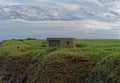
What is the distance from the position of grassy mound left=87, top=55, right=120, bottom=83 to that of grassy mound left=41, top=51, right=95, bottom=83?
11.0 meters

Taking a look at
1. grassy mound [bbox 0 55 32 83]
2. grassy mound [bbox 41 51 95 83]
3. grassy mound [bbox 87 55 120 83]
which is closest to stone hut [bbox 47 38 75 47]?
grassy mound [bbox 0 55 32 83]

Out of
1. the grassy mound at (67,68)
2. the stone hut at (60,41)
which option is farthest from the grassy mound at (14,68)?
the stone hut at (60,41)

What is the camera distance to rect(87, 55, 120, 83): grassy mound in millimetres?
45000

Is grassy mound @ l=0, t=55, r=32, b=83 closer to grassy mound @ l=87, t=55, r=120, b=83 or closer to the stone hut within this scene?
the stone hut

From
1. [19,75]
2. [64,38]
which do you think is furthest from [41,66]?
[64,38]

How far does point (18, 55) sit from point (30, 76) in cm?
1547

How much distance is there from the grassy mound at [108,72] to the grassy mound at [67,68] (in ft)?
36.0

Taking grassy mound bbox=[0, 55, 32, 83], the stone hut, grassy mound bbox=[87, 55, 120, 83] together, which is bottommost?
grassy mound bbox=[0, 55, 32, 83]

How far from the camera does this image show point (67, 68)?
62.2m

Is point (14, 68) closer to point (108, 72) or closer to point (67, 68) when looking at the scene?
point (67, 68)

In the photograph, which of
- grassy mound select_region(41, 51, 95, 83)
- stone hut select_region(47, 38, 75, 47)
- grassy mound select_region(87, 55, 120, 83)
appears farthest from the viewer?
stone hut select_region(47, 38, 75, 47)

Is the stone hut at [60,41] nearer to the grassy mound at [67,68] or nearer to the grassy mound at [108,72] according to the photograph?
the grassy mound at [67,68]

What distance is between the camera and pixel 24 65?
81000 millimetres

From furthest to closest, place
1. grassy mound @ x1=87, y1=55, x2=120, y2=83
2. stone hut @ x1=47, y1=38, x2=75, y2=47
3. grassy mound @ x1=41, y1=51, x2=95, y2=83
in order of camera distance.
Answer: stone hut @ x1=47, y1=38, x2=75, y2=47
grassy mound @ x1=41, y1=51, x2=95, y2=83
grassy mound @ x1=87, y1=55, x2=120, y2=83
